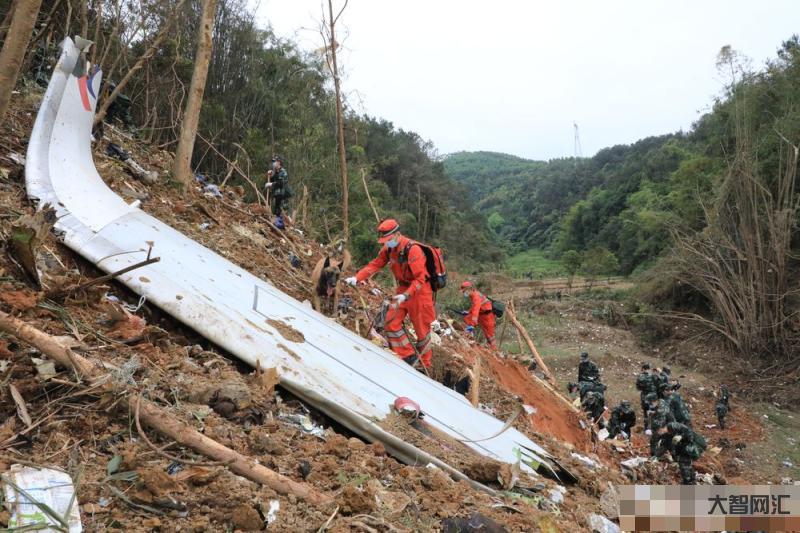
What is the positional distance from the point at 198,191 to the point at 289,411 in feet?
16.3

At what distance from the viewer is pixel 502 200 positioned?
85.1 meters

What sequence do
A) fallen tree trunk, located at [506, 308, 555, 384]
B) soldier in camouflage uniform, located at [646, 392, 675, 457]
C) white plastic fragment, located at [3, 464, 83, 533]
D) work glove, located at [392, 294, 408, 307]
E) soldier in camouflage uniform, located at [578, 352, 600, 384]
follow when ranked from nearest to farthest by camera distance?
white plastic fragment, located at [3, 464, 83, 533], work glove, located at [392, 294, 408, 307], soldier in camouflage uniform, located at [646, 392, 675, 457], soldier in camouflage uniform, located at [578, 352, 600, 384], fallen tree trunk, located at [506, 308, 555, 384]

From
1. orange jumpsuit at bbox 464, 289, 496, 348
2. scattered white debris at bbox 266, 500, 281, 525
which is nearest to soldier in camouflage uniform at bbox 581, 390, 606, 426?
orange jumpsuit at bbox 464, 289, 496, 348

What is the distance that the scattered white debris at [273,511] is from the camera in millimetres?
2101

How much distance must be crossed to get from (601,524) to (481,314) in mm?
6419

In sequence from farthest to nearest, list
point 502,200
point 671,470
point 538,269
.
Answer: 1. point 502,200
2. point 538,269
3. point 671,470

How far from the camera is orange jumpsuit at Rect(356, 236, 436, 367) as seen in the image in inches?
229

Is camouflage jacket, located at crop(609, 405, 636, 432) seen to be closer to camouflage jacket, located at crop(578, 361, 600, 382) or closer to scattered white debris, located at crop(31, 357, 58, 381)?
camouflage jacket, located at crop(578, 361, 600, 382)

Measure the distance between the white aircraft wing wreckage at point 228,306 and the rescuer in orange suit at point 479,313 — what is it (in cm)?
428

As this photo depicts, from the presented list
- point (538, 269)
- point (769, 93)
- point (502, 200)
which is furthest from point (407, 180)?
point (502, 200)

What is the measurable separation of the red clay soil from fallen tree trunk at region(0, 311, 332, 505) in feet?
16.7

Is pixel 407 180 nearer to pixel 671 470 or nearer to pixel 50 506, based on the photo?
pixel 671 470

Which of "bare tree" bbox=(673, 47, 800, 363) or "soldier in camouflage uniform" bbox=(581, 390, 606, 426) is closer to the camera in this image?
"soldier in camouflage uniform" bbox=(581, 390, 606, 426)

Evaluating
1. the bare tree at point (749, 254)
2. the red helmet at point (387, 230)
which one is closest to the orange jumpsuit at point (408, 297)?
the red helmet at point (387, 230)
